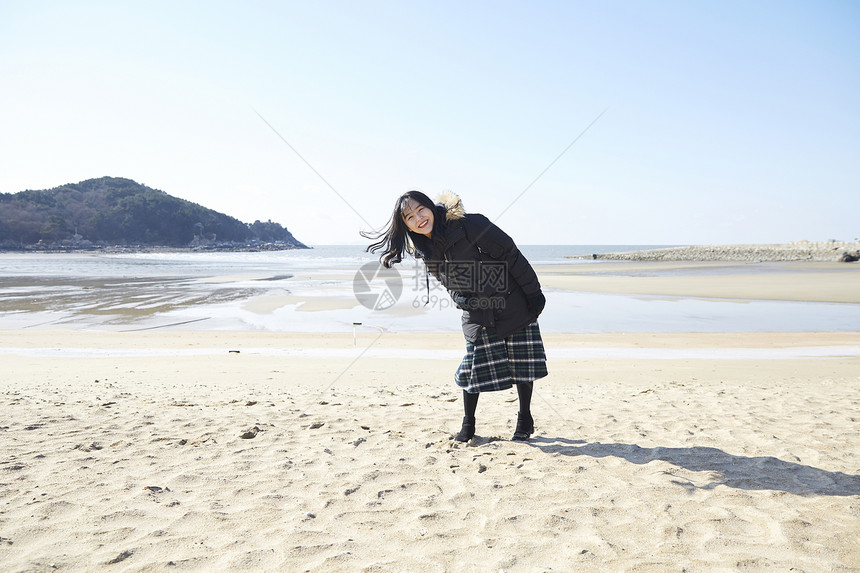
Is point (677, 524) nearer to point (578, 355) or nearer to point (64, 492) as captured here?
point (64, 492)

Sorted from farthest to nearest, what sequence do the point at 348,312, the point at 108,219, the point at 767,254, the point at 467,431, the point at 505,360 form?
the point at 108,219 < the point at 767,254 < the point at 348,312 < the point at 467,431 < the point at 505,360

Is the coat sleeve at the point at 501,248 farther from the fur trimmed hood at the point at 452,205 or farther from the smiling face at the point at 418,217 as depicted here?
the smiling face at the point at 418,217

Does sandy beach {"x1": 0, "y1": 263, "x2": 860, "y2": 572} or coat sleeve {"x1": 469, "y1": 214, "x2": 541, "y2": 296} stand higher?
coat sleeve {"x1": 469, "y1": 214, "x2": 541, "y2": 296}

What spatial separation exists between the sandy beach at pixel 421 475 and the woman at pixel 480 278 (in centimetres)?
63

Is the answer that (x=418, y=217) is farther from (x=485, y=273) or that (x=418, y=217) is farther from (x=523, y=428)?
(x=523, y=428)

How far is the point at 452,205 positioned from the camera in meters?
3.41

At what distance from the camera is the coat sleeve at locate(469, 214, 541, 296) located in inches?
131

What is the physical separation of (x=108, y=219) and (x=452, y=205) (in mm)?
121759

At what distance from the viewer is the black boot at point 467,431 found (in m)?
3.87

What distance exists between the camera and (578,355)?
8758 millimetres

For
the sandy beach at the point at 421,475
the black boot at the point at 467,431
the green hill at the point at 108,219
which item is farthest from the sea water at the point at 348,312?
the green hill at the point at 108,219

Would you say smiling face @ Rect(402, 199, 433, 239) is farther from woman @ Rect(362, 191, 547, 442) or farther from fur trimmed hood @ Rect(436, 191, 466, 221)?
fur trimmed hood @ Rect(436, 191, 466, 221)

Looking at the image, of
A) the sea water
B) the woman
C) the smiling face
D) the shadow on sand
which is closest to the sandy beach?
the shadow on sand

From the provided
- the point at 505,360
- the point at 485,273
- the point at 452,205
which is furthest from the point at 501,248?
the point at 505,360
